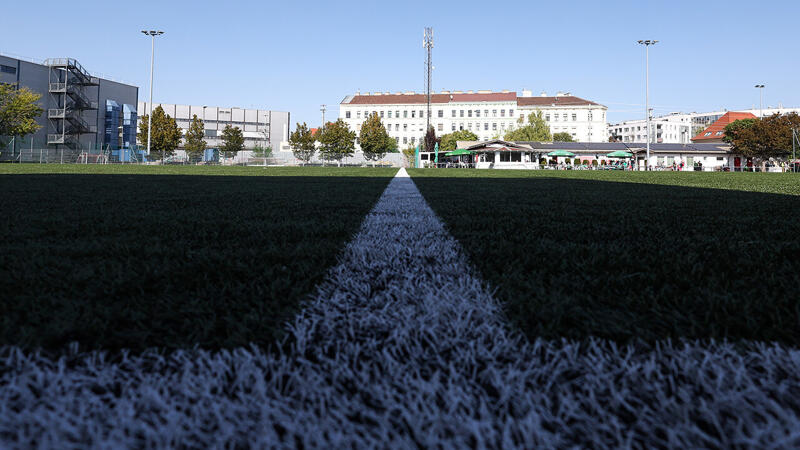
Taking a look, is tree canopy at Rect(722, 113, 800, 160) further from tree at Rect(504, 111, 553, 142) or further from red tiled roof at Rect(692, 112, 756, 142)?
red tiled roof at Rect(692, 112, 756, 142)

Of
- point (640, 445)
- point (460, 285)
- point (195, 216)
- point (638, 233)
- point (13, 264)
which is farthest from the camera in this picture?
point (195, 216)

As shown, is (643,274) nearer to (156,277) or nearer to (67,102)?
(156,277)

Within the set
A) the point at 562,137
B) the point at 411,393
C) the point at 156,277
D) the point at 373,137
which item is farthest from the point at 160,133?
the point at 562,137

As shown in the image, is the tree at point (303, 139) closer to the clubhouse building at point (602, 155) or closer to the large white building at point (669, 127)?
the clubhouse building at point (602, 155)

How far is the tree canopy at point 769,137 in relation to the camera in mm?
42344

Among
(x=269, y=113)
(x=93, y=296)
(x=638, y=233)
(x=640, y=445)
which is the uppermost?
(x=269, y=113)

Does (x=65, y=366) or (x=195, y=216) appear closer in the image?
(x=65, y=366)

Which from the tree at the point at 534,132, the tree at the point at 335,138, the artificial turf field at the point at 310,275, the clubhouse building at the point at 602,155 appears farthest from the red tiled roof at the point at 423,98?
the artificial turf field at the point at 310,275

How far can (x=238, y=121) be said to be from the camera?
76312mm

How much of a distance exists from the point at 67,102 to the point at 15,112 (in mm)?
9770

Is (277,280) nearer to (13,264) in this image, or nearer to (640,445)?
(13,264)

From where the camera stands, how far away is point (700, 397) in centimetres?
76

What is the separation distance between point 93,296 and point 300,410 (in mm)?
873

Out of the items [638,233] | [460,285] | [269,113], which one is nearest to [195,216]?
[460,285]
